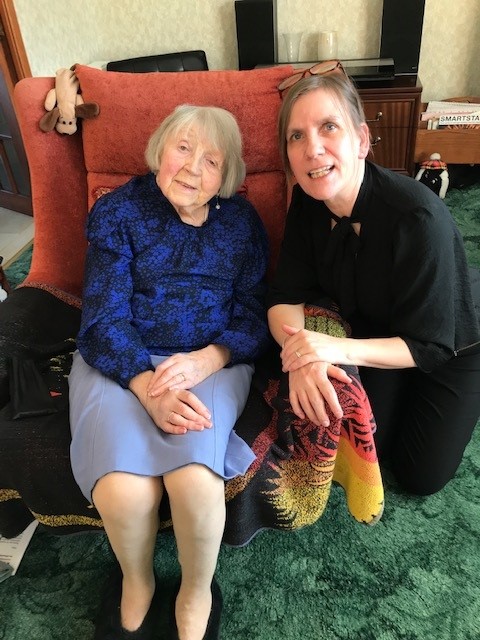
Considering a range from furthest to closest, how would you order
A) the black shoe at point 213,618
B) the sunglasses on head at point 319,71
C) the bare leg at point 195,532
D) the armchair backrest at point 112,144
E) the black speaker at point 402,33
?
the black speaker at point 402,33 < the armchair backrest at point 112,144 < the sunglasses on head at point 319,71 < the black shoe at point 213,618 < the bare leg at point 195,532

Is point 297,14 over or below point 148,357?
over

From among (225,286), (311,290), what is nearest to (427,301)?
(311,290)

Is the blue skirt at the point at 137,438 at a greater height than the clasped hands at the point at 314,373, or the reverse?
the clasped hands at the point at 314,373

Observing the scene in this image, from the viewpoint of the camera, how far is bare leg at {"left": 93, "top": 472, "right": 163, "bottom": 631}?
1.06 m

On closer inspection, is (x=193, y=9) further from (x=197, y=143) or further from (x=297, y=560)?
(x=297, y=560)

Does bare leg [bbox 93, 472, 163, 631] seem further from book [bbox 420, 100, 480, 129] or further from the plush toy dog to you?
book [bbox 420, 100, 480, 129]

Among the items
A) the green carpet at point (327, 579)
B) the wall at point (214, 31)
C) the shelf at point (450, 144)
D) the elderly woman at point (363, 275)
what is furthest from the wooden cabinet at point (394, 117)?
the green carpet at point (327, 579)

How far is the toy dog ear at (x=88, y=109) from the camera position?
156 cm

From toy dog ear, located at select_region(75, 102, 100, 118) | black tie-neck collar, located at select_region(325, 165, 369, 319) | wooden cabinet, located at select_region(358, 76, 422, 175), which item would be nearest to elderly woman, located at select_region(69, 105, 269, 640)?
black tie-neck collar, located at select_region(325, 165, 369, 319)

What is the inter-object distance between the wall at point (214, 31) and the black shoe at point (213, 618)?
9.27 ft

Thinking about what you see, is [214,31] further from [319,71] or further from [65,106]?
[319,71]

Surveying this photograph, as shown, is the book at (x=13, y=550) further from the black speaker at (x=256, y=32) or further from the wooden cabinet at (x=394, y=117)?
the black speaker at (x=256, y=32)

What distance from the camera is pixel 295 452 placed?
1223 millimetres

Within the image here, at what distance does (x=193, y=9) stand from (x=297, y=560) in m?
3.04
